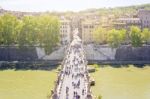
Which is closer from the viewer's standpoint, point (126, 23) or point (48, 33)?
point (48, 33)

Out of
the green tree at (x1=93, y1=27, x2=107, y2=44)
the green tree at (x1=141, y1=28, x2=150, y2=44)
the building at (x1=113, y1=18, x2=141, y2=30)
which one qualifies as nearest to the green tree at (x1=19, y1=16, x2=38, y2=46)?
the green tree at (x1=93, y1=27, x2=107, y2=44)

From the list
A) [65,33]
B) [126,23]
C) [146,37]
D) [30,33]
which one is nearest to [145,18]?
[126,23]

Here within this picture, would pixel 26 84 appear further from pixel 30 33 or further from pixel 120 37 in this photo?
pixel 120 37

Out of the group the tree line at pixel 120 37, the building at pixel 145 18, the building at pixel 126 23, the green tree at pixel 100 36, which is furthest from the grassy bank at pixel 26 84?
the building at pixel 145 18

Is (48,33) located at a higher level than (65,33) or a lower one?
higher

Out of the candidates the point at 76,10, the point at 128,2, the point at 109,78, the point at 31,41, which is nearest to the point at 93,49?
the point at 31,41

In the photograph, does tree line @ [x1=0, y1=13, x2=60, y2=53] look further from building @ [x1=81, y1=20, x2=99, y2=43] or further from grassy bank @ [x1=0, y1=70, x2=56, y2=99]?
grassy bank @ [x1=0, y1=70, x2=56, y2=99]
